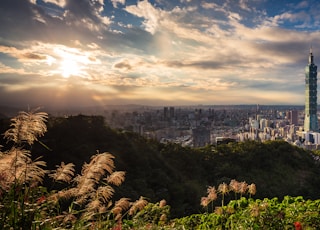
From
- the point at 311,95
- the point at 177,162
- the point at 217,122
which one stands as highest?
the point at 311,95

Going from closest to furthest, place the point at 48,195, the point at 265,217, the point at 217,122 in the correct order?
1. the point at 48,195
2. the point at 265,217
3. the point at 217,122

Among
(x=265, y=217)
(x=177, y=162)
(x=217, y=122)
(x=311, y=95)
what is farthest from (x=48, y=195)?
(x=311, y=95)

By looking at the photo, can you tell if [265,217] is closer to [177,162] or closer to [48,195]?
[48,195]

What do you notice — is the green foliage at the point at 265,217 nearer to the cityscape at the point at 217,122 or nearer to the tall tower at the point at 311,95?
the cityscape at the point at 217,122

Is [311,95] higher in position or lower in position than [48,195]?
higher

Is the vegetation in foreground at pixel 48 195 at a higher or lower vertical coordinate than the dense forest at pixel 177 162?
higher

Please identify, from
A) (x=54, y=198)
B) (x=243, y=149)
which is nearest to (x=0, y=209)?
(x=54, y=198)

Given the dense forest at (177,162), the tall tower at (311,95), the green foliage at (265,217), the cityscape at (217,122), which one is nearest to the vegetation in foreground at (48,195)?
the green foliage at (265,217)
